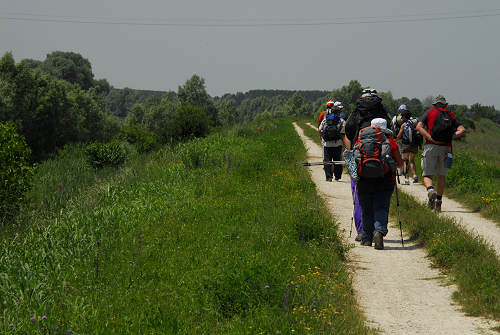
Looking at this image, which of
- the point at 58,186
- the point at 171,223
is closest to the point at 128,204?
the point at 171,223

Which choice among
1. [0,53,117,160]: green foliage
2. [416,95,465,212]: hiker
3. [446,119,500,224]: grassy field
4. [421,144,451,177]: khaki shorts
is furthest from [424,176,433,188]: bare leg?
[0,53,117,160]: green foliage

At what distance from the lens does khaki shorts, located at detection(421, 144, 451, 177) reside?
408 inches

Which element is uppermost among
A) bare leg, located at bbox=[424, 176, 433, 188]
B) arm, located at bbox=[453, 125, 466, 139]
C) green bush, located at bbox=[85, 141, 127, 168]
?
arm, located at bbox=[453, 125, 466, 139]

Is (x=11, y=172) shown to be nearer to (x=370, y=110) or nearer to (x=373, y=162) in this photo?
(x=370, y=110)

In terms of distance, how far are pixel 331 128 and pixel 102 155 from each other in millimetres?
17039

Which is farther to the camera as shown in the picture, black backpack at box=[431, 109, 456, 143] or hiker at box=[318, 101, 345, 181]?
hiker at box=[318, 101, 345, 181]

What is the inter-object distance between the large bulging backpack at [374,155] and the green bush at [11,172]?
11.6 meters

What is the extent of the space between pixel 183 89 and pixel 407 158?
3686 inches

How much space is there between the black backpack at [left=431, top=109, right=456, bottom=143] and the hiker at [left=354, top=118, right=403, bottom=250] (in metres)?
3.06

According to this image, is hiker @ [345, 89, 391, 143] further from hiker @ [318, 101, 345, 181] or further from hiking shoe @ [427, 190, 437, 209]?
hiker @ [318, 101, 345, 181]

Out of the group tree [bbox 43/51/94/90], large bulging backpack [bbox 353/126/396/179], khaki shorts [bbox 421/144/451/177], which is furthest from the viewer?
tree [bbox 43/51/94/90]

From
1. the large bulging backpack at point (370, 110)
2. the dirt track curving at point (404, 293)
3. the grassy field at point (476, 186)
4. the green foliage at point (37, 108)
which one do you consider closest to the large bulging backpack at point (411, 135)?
the grassy field at point (476, 186)

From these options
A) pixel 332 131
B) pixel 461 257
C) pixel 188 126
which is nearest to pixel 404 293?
pixel 461 257

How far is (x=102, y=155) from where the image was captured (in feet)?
89.5
